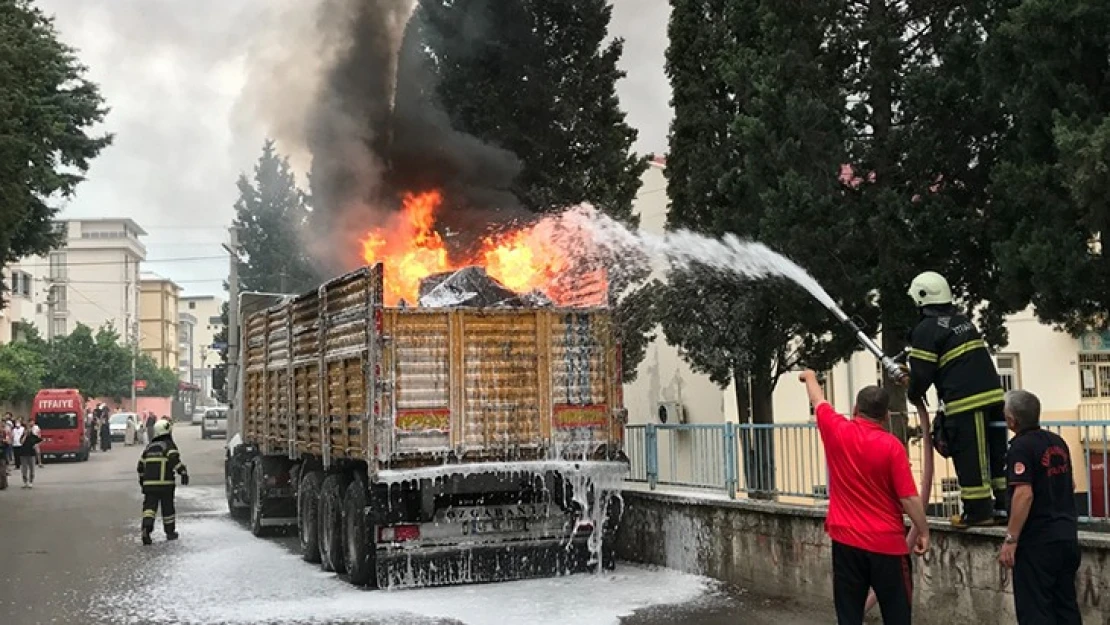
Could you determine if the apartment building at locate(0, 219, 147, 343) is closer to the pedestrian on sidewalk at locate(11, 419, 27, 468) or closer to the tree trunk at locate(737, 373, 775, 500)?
the pedestrian on sidewalk at locate(11, 419, 27, 468)

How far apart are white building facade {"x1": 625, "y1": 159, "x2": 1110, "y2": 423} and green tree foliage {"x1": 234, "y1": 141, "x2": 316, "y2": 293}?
18526mm

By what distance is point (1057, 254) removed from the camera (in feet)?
29.9

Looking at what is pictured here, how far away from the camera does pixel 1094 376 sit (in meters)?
24.6

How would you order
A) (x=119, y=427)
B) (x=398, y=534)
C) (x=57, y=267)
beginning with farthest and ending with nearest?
(x=57, y=267) → (x=119, y=427) → (x=398, y=534)

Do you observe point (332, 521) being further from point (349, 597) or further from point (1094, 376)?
point (1094, 376)

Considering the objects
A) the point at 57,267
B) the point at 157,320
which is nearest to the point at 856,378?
the point at 57,267

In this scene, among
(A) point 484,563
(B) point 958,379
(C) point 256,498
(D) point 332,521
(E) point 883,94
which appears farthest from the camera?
(C) point 256,498

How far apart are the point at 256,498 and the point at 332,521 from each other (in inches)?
175

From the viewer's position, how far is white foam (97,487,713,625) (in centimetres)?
886

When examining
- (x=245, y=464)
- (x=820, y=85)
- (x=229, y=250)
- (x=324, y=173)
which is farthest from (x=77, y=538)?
(x=229, y=250)

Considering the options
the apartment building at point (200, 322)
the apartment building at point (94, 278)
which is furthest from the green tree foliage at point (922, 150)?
the apartment building at point (200, 322)

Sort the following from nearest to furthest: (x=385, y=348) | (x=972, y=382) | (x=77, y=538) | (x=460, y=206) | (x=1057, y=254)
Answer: (x=972, y=382) < (x=1057, y=254) < (x=385, y=348) < (x=77, y=538) < (x=460, y=206)

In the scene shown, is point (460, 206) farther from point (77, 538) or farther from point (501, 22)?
point (77, 538)

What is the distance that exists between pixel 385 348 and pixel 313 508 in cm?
321
